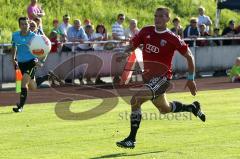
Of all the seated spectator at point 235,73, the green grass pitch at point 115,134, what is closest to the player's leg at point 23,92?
the green grass pitch at point 115,134

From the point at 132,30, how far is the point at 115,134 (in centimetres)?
1205

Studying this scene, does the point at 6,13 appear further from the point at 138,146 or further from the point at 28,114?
the point at 138,146

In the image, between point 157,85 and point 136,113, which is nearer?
point 136,113

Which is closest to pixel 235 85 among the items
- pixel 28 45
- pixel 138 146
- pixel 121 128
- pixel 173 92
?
pixel 173 92

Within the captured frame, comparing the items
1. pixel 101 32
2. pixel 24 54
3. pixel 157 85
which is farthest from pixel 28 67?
pixel 101 32

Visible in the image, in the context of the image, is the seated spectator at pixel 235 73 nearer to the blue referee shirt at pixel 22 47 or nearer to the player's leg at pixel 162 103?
the blue referee shirt at pixel 22 47

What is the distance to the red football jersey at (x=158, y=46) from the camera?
12359 mm

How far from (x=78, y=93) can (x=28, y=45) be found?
4199 mm

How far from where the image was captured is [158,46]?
486 inches

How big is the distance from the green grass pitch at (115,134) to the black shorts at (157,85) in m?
0.79

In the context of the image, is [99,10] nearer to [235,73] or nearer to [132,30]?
[132,30]

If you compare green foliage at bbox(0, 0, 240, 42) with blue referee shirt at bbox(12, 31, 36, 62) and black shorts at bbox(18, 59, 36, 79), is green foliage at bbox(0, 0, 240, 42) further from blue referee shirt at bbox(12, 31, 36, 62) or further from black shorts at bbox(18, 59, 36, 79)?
black shorts at bbox(18, 59, 36, 79)

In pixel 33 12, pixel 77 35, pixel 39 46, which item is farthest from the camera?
pixel 77 35

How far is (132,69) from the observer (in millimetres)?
24234
